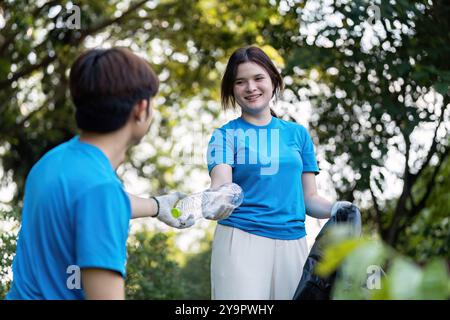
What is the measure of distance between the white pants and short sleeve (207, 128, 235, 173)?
0.24 m

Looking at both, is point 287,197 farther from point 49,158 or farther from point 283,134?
point 49,158

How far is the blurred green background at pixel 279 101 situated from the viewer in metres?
5.53

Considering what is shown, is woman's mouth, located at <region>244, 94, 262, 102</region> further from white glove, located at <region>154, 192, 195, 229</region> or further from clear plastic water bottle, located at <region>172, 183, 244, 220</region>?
white glove, located at <region>154, 192, 195, 229</region>

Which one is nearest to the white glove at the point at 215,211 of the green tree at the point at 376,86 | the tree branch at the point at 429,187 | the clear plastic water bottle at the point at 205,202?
the clear plastic water bottle at the point at 205,202

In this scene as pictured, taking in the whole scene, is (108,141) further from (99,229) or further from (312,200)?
(312,200)

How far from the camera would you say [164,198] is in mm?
2861

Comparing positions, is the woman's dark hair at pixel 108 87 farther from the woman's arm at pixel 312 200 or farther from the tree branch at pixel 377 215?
the tree branch at pixel 377 215

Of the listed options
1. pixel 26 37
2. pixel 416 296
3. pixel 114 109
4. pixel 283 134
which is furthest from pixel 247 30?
pixel 416 296

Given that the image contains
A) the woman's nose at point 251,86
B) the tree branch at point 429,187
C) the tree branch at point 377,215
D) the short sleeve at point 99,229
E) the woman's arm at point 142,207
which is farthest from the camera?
the tree branch at point 377,215

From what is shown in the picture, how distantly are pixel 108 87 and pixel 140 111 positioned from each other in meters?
0.11

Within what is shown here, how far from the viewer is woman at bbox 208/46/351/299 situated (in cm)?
303

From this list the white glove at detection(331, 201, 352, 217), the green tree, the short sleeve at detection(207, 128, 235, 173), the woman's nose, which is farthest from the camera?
the green tree

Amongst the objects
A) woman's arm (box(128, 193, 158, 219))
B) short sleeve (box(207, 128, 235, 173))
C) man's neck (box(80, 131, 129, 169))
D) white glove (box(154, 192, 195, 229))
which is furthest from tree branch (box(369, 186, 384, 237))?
man's neck (box(80, 131, 129, 169))

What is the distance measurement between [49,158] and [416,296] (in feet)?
3.33
